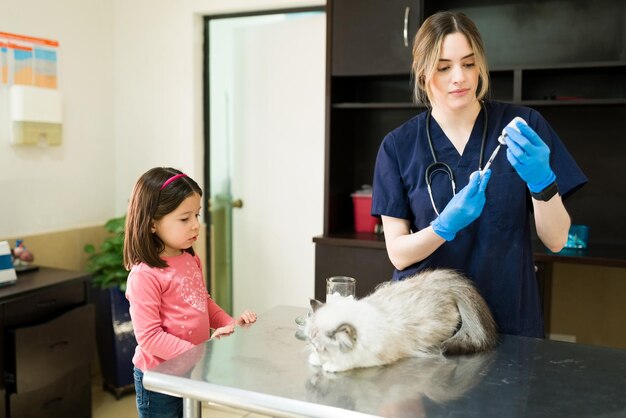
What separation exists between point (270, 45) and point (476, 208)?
225 cm

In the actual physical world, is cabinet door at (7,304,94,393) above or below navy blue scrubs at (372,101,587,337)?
below

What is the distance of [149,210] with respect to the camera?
1.59 meters

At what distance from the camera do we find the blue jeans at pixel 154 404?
5.04 ft

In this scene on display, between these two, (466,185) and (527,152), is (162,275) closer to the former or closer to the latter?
(466,185)

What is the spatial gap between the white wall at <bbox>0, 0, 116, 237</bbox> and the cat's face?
7.51ft

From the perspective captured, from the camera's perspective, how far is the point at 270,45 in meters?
3.35

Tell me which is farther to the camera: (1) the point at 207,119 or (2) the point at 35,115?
(1) the point at 207,119

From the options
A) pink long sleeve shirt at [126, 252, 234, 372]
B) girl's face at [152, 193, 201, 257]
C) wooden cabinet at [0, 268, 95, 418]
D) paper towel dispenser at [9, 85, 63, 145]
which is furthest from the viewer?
paper towel dispenser at [9, 85, 63, 145]

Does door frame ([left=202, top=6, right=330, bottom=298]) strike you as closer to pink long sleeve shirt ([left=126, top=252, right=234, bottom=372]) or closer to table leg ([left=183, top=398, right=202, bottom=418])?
pink long sleeve shirt ([left=126, top=252, right=234, bottom=372])

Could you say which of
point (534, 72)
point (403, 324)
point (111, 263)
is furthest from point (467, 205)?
point (111, 263)

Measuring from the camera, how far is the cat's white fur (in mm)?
1155

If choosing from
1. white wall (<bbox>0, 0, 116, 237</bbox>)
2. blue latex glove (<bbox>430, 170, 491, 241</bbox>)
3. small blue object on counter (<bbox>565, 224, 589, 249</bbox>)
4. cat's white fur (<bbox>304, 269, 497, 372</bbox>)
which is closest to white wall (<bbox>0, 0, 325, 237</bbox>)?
white wall (<bbox>0, 0, 116, 237</bbox>)

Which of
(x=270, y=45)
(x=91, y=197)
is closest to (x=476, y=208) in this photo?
(x=270, y=45)

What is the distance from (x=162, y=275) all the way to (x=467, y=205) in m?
0.76
